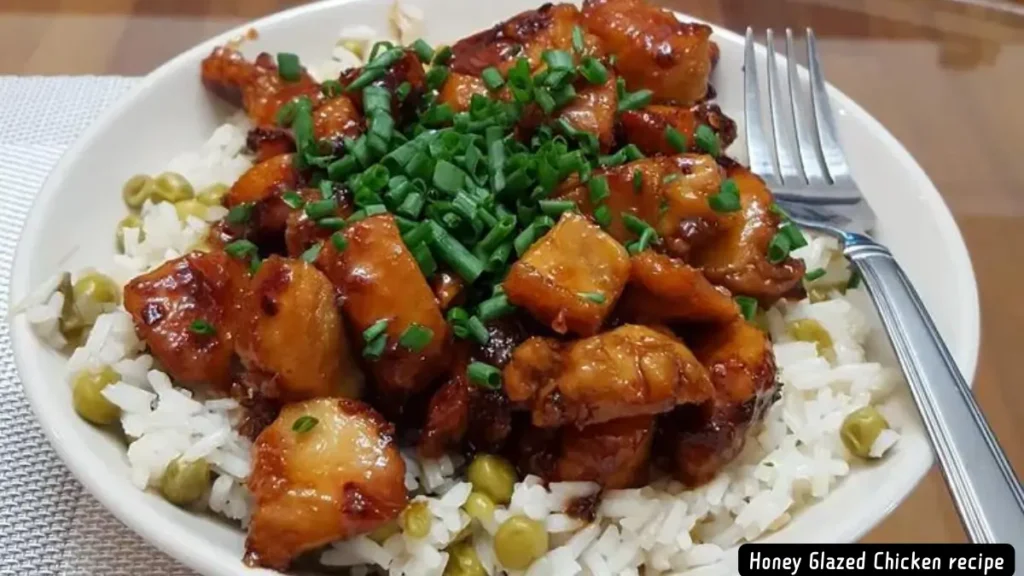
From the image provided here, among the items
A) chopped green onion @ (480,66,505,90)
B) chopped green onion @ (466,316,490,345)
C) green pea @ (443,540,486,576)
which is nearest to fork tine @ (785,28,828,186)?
chopped green onion @ (480,66,505,90)

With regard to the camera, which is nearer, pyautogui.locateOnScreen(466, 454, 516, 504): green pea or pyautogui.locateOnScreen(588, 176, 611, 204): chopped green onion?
pyautogui.locateOnScreen(466, 454, 516, 504): green pea

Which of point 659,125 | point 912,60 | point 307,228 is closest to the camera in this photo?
point 307,228

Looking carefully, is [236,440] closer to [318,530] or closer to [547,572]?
[318,530]

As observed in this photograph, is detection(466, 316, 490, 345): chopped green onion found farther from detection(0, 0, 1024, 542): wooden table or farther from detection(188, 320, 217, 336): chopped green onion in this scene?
detection(0, 0, 1024, 542): wooden table

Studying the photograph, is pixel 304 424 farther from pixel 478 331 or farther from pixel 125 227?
pixel 125 227

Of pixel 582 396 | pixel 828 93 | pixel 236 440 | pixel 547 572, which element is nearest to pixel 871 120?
pixel 828 93

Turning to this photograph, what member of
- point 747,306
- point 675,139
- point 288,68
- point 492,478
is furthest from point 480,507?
point 288,68
